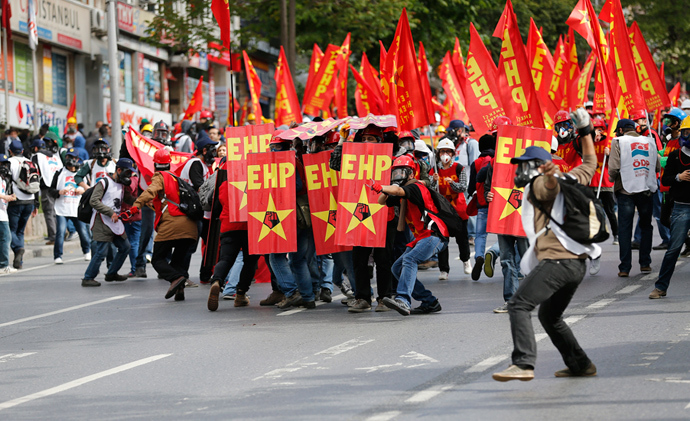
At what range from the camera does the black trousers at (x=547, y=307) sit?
691 centimetres

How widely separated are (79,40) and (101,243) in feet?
71.2

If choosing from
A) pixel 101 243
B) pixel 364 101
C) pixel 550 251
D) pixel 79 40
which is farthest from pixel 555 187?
pixel 79 40

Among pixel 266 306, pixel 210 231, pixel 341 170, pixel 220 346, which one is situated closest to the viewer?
pixel 220 346

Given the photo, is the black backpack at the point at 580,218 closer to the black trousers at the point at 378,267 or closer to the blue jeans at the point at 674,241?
the black trousers at the point at 378,267

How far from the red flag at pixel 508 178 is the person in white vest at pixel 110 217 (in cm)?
555

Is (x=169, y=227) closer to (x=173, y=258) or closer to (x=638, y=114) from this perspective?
(x=173, y=258)

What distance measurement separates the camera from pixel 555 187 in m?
7.01

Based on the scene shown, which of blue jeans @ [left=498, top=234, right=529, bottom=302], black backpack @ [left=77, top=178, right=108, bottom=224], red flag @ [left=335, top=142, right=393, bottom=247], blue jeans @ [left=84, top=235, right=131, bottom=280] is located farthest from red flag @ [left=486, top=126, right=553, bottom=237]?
black backpack @ [left=77, top=178, right=108, bottom=224]

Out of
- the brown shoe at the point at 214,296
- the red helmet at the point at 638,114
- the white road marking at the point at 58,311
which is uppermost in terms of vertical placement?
the red helmet at the point at 638,114

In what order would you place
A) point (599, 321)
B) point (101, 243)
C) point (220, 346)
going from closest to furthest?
point (220, 346) → point (599, 321) → point (101, 243)

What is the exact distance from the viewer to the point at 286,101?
21.9 m

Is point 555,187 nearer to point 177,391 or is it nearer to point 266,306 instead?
point 177,391

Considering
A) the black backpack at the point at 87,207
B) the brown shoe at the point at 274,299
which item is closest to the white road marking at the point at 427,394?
the brown shoe at the point at 274,299

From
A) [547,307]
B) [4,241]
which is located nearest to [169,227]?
[4,241]
